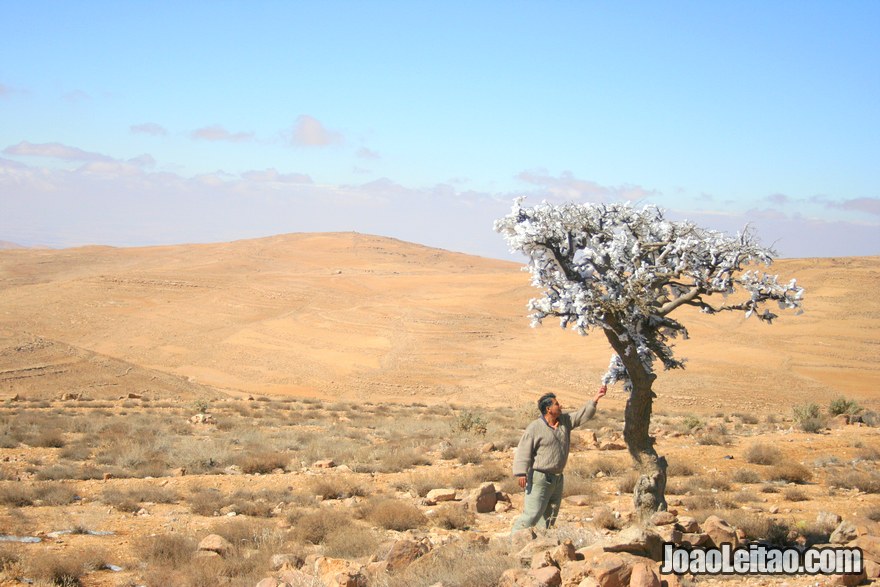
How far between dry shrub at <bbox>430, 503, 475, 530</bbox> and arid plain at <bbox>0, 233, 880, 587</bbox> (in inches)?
1.2

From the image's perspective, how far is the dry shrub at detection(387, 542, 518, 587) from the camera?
6.07 meters

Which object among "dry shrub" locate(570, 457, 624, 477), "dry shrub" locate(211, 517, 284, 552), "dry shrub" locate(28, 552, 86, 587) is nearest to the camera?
"dry shrub" locate(28, 552, 86, 587)

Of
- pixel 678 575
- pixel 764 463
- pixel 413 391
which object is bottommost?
pixel 413 391

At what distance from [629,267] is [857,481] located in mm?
6539

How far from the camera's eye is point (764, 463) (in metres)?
13.5

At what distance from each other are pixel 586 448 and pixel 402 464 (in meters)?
4.26

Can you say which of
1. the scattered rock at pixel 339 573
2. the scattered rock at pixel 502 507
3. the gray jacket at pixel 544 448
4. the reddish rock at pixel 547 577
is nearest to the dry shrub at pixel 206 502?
the scattered rock at pixel 339 573

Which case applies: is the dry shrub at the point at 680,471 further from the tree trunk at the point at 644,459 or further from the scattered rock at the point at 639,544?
the scattered rock at the point at 639,544

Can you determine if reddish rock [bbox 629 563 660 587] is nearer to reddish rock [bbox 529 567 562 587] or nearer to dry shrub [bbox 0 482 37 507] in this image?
reddish rock [bbox 529 567 562 587]

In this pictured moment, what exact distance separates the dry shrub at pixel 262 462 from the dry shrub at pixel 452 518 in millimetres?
4614

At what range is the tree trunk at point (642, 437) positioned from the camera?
8.11m

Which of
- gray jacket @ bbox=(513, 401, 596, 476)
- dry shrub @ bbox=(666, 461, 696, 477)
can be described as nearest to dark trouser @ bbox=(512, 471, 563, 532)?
gray jacket @ bbox=(513, 401, 596, 476)

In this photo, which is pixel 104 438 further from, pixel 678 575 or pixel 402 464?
pixel 678 575

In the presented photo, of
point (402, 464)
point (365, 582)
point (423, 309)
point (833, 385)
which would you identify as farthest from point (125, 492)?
point (423, 309)
